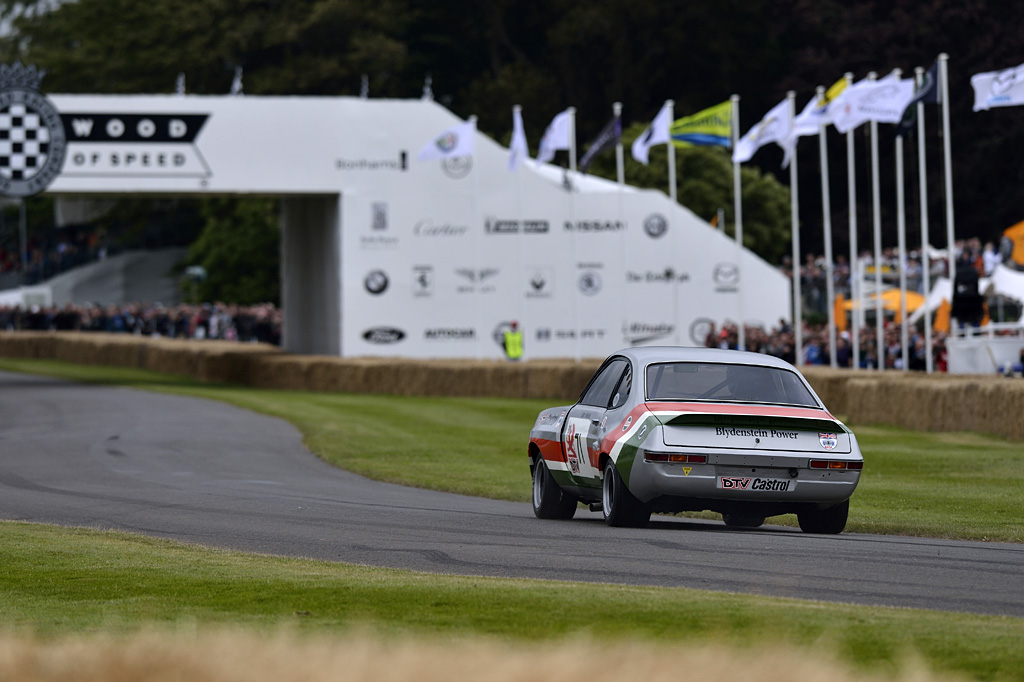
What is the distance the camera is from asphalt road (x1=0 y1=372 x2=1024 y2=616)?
860 cm

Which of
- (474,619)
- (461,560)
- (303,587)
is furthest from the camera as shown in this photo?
(461,560)

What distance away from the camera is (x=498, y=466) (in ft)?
63.8

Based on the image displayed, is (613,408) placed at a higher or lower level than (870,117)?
lower

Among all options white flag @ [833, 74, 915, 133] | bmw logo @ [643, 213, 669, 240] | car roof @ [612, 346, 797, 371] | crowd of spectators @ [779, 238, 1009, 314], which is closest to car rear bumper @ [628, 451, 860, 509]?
car roof @ [612, 346, 797, 371]

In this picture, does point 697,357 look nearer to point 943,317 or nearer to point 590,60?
point 943,317

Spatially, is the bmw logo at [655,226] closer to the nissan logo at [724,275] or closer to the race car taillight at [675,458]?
the nissan logo at [724,275]

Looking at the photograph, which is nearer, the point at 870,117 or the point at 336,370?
the point at 870,117

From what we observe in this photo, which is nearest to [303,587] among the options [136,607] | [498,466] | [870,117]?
[136,607]

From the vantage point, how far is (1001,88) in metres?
25.7

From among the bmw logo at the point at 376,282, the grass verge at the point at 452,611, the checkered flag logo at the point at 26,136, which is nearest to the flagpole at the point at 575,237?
the bmw logo at the point at 376,282

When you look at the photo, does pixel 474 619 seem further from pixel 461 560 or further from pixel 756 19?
pixel 756 19

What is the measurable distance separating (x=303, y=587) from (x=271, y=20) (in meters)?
63.2

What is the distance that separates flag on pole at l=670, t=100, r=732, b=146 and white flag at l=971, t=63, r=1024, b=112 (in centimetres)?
701

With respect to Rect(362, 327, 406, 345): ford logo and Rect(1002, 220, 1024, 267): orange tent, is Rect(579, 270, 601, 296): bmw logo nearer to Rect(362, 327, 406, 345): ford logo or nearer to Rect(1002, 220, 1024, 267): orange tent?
Rect(362, 327, 406, 345): ford logo
